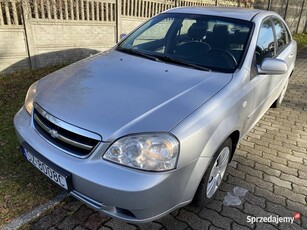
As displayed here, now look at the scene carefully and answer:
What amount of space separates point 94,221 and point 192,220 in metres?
0.83

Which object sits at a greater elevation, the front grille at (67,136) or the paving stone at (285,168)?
the front grille at (67,136)

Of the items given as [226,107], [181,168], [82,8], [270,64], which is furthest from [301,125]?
[82,8]

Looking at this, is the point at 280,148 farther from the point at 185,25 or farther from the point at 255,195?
the point at 185,25

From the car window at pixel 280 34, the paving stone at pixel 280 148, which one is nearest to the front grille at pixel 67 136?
the paving stone at pixel 280 148

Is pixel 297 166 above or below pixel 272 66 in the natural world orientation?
below

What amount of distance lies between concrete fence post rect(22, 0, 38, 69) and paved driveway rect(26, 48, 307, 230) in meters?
3.76

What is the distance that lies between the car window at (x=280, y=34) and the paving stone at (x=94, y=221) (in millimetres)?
3089

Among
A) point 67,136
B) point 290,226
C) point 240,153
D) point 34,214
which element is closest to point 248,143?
point 240,153

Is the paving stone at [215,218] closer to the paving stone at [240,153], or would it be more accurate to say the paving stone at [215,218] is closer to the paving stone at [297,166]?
the paving stone at [240,153]

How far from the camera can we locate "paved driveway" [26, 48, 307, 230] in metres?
2.31

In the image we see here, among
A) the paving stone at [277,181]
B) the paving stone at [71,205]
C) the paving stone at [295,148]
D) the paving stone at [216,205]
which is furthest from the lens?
the paving stone at [295,148]

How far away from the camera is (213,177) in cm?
247

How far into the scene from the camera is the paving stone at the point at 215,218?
7.71ft

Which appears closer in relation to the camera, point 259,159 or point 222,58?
point 222,58
